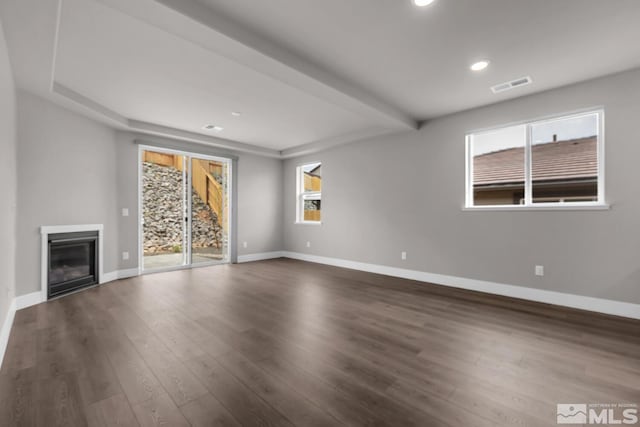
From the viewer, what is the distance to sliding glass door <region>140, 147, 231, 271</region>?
5215mm

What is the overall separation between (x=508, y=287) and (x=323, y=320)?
260cm

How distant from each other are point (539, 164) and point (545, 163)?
6cm

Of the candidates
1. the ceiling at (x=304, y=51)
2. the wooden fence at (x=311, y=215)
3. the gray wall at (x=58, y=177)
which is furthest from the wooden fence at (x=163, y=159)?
the wooden fence at (x=311, y=215)

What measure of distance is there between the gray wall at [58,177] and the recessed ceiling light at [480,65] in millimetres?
5068

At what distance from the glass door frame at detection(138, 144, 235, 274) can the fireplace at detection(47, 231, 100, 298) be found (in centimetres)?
72

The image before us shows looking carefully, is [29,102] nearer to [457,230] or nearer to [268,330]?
[268,330]

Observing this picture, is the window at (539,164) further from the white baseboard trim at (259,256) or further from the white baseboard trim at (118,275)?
the white baseboard trim at (118,275)

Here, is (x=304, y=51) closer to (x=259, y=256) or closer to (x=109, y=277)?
(x=109, y=277)

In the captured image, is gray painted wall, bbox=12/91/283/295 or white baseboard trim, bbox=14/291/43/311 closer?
white baseboard trim, bbox=14/291/43/311

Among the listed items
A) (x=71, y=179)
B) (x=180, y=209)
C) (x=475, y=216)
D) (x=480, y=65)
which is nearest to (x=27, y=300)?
(x=71, y=179)

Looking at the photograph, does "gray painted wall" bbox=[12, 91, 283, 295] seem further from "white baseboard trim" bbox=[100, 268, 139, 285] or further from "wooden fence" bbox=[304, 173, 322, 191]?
"wooden fence" bbox=[304, 173, 322, 191]

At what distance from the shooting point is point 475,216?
405 centimetres
